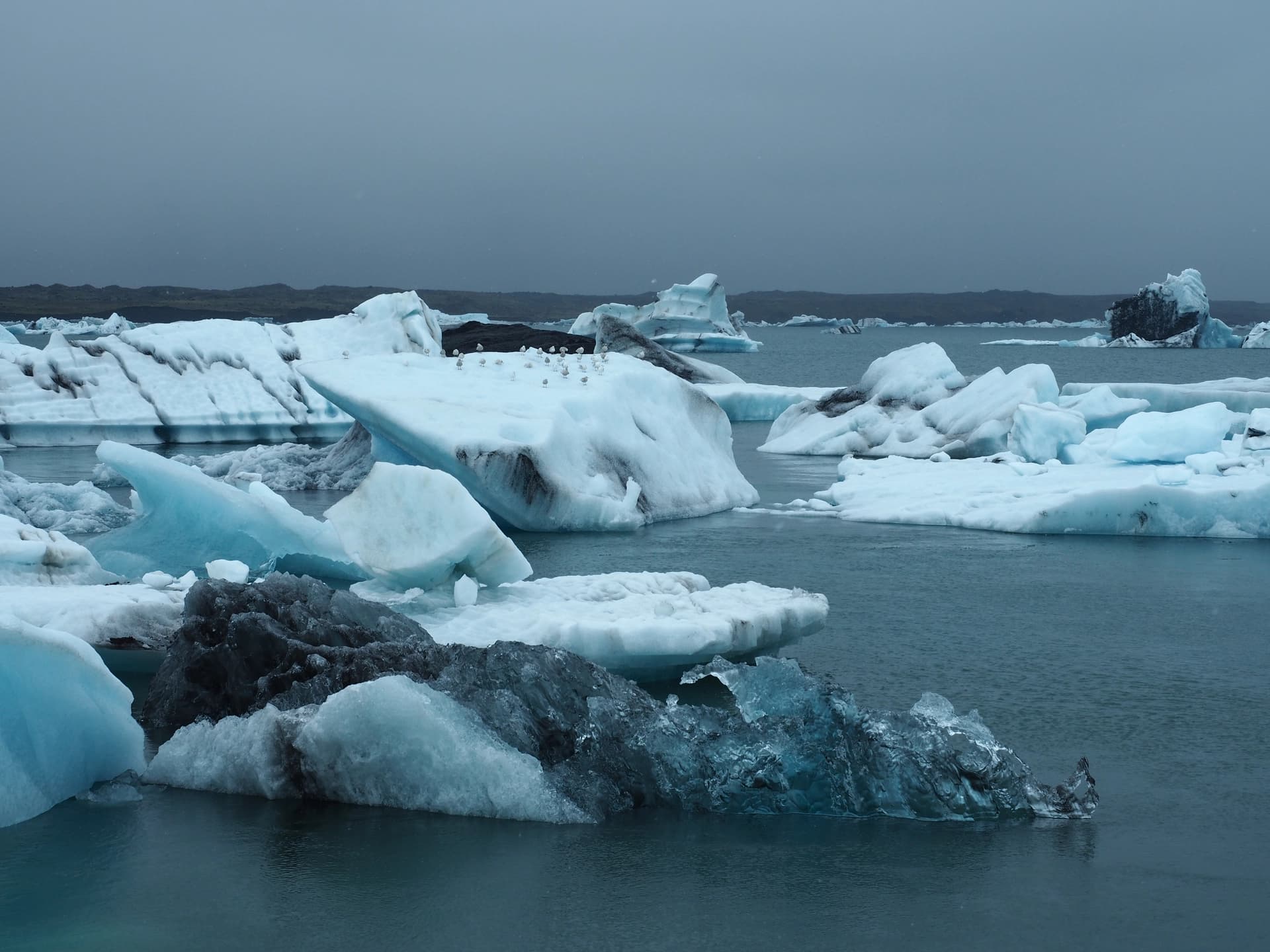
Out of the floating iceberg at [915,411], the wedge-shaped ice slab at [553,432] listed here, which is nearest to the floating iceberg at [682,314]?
→ the floating iceberg at [915,411]

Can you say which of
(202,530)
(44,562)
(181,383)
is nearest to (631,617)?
(202,530)

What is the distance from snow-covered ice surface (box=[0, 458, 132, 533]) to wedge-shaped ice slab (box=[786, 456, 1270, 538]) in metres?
6.67

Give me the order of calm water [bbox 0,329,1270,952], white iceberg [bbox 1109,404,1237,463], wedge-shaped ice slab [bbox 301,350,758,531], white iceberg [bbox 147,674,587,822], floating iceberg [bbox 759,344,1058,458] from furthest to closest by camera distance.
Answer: floating iceberg [bbox 759,344,1058,458], white iceberg [bbox 1109,404,1237,463], wedge-shaped ice slab [bbox 301,350,758,531], white iceberg [bbox 147,674,587,822], calm water [bbox 0,329,1270,952]

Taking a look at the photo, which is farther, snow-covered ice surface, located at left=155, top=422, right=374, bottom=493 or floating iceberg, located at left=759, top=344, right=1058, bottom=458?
floating iceberg, located at left=759, top=344, right=1058, bottom=458

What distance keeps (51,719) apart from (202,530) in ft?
11.0

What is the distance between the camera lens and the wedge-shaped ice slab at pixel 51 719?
444cm

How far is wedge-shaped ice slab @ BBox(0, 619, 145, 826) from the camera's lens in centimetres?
444

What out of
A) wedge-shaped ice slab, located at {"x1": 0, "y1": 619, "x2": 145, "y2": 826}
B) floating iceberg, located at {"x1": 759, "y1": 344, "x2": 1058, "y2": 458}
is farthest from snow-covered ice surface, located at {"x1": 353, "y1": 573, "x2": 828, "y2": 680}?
floating iceberg, located at {"x1": 759, "y1": 344, "x2": 1058, "y2": 458}

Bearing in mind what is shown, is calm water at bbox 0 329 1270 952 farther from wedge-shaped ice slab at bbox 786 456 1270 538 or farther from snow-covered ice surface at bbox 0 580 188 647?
wedge-shaped ice slab at bbox 786 456 1270 538

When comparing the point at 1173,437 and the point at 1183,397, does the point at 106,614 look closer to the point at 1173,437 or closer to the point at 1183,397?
the point at 1173,437

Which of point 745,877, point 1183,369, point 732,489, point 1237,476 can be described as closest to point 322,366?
point 732,489

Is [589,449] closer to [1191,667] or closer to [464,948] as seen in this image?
[1191,667]

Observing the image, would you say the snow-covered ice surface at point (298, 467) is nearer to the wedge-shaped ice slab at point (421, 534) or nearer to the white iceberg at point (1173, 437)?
the wedge-shaped ice slab at point (421, 534)

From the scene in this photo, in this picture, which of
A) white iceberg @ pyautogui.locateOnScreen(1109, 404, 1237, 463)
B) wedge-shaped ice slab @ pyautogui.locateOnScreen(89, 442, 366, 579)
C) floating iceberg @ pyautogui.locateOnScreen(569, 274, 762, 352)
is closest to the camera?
wedge-shaped ice slab @ pyautogui.locateOnScreen(89, 442, 366, 579)
